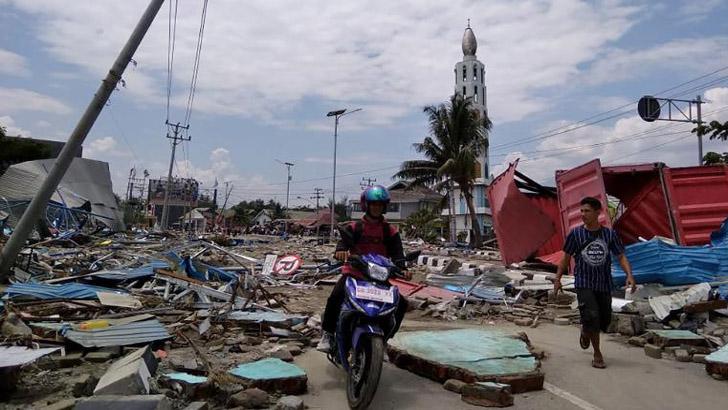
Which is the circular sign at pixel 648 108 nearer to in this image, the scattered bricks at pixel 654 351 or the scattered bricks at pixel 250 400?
the scattered bricks at pixel 654 351

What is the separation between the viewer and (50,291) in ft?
25.8

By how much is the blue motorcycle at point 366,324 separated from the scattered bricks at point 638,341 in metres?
3.51

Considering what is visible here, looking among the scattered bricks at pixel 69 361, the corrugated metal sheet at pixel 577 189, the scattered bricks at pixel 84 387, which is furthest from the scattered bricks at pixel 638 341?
the scattered bricks at pixel 69 361

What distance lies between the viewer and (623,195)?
40.6 feet

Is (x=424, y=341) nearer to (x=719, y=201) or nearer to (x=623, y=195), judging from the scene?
(x=719, y=201)

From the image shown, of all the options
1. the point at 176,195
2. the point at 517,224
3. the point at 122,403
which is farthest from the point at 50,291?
the point at 176,195

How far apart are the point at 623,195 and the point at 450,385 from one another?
9620 mm

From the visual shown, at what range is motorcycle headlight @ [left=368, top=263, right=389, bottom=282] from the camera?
4.13 metres

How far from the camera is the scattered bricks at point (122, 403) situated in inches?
135

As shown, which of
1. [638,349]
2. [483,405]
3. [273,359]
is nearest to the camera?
[483,405]

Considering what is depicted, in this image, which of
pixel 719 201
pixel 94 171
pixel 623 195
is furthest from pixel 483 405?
pixel 94 171

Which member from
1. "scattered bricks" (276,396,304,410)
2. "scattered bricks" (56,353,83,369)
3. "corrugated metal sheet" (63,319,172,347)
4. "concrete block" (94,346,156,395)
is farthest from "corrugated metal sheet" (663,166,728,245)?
"scattered bricks" (56,353,83,369)

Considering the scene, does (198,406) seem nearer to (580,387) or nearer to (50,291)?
(580,387)

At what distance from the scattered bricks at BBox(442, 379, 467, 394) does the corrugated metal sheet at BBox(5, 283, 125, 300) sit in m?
5.58
